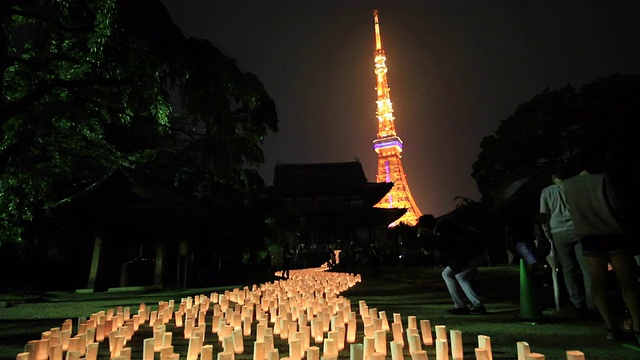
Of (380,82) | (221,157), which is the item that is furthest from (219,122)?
(380,82)

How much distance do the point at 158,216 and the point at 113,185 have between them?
1.51 meters

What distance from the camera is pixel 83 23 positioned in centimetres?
573

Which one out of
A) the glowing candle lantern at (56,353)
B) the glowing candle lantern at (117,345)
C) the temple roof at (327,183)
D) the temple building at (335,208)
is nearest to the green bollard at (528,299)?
the glowing candle lantern at (117,345)

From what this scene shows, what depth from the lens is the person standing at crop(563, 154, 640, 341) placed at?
304cm

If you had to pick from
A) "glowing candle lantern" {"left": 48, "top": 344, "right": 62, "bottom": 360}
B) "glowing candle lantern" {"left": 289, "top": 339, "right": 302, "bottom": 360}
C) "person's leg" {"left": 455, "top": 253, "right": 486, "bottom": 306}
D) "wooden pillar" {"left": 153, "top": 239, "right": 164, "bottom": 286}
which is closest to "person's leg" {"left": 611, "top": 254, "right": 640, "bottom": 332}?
"person's leg" {"left": 455, "top": 253, "right": 486, "bottom": 306}

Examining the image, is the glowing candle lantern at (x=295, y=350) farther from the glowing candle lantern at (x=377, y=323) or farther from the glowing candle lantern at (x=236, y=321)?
the glowing candle lantern at (x=236, y=321)

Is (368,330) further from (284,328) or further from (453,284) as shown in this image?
(453,284)

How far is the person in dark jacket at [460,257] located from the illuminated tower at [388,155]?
4388 cm

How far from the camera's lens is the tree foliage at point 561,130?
18188mm

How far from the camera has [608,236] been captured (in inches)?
122

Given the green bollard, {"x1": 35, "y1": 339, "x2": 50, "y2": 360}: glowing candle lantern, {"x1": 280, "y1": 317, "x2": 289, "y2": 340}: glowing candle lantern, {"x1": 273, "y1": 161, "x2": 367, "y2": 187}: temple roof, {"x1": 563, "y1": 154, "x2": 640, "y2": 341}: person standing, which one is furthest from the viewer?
{"x1": 273, "y1": 161, "x2": 367, "y2": 187}: temple roof

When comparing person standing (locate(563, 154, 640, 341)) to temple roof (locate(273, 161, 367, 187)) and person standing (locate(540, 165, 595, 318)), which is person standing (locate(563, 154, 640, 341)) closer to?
person standing (locate(540, 165, 595, 318))

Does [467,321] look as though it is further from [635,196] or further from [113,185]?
[113,185]

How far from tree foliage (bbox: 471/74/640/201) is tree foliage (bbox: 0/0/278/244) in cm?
1227
